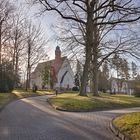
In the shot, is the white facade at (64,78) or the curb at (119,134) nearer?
the curb at (119,134)

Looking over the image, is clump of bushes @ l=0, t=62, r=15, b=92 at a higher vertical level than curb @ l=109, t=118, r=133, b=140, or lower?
higher

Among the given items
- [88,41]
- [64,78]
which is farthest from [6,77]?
[64,78]

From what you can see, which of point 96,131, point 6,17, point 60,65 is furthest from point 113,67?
point 60,65

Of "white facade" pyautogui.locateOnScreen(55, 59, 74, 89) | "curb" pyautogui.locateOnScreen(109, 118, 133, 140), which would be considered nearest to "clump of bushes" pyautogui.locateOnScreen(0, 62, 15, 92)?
"curb" pyautogui.locateOnScreen(109, 118, 133, 140)

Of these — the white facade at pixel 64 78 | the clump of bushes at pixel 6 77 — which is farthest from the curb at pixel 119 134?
the white facade at pixel 64 78

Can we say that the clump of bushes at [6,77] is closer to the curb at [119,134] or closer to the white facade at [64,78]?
the curb at [119,134]

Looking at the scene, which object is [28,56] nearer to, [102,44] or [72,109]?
[102,44]

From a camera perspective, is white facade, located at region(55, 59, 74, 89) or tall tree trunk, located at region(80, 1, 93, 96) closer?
tall tree trunk, located at region(80, 1, 93, 96)

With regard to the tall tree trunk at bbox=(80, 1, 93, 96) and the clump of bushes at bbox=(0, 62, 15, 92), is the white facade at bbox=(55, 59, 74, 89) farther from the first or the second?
the tall tree trunk at bbox=(80, 1, 93, 96)

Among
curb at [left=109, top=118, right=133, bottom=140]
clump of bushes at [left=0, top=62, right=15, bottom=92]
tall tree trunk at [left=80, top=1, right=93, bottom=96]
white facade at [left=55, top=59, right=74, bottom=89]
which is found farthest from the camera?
white facade at [left=55, top=59, right=74, bottom=89]

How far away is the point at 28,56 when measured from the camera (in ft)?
214

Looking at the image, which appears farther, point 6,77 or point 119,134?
point 6,77

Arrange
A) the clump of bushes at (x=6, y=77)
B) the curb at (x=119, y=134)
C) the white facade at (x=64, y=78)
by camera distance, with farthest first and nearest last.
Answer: the white facade at (x=64, y=78) → the clump of bushes at (x=6, y=77) → the curb at (x=119, y=134)

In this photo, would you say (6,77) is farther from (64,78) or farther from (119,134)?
(64,78)
